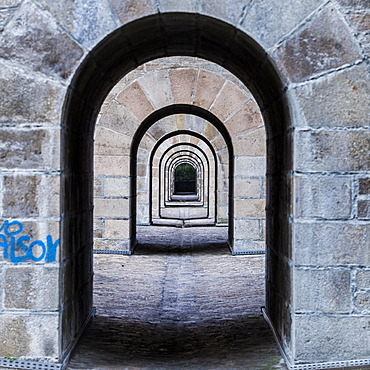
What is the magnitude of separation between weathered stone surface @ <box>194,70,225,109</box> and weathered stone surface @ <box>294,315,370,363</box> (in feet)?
17.5

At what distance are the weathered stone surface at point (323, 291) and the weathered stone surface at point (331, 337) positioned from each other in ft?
0.19

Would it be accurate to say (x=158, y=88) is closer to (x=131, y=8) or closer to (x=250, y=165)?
(x=250, y=165)

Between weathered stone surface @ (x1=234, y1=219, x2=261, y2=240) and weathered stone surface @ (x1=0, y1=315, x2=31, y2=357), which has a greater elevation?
weathered stone surface @ (x1=234, y1=219, x2=261, y2=240)

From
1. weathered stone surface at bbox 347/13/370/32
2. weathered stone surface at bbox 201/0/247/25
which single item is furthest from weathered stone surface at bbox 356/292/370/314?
weathered stone surface at bbox 201/0/247/25


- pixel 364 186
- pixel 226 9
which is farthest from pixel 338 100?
pixel 226 9

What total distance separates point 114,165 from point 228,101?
2.01 m

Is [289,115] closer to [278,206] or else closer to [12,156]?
[278,206]

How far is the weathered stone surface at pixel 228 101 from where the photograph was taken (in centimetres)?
753

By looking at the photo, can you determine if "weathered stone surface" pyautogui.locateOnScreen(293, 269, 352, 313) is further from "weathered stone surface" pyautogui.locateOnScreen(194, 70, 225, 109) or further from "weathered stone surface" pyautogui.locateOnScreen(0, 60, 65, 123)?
"weathered stone surface" pyautogui.locateOnScreen(194, 70, 225, 109)

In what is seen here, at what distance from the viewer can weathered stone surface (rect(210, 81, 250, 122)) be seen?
7.53 meters

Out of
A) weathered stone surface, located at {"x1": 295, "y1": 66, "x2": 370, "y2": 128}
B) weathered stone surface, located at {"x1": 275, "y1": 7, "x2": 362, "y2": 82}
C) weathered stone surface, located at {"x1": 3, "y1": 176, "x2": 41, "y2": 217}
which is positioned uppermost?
weathered stone surface, located at {"x1": 275, "y1": 7, "x2": 362, "y2": 82}

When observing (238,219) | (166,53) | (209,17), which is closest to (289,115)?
(209,17)

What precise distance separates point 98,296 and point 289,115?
2.85m

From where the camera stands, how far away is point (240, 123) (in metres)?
7.44
